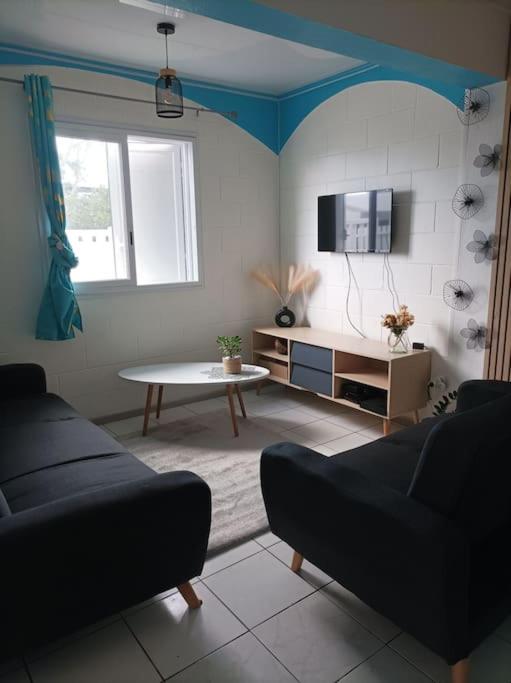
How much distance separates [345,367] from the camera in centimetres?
379

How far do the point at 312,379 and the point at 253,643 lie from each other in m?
2.38

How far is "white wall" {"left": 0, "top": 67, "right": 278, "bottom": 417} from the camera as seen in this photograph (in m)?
3.41

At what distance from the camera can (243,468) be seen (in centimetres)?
305

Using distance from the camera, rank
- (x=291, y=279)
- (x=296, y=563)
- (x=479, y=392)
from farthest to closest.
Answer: (x=291, y=279) → (x=479, y=392) → (x=296, y=563)

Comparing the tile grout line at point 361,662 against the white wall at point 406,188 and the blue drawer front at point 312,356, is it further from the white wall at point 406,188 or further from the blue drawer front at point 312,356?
the blue drawer front at point 312,356

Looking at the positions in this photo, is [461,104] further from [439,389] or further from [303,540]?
[303,540]

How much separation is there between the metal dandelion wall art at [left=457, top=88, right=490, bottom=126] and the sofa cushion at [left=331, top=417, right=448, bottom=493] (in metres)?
1.94

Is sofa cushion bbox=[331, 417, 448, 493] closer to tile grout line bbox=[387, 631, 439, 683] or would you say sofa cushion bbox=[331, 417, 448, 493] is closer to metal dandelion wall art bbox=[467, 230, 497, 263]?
tile grout line bbox=[387, 631, 439, 683]

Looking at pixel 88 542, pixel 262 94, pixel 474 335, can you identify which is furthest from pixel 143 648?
pixel 262 94

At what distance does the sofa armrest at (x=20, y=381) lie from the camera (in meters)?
3.08

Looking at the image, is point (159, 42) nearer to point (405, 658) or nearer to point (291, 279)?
point (291, 279)

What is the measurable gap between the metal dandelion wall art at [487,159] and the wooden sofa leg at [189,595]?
281 cm

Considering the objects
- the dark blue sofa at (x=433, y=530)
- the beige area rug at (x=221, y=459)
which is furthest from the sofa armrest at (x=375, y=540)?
the beige area rug at (x=221, y=459)

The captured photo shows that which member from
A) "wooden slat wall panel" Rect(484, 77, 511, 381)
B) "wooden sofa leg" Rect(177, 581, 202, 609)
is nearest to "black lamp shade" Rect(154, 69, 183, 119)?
"wooden slat wall panel" Rect(484, 77, 511, 381)
